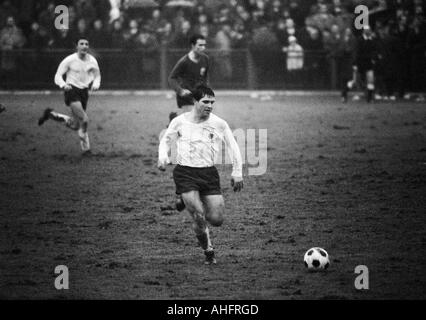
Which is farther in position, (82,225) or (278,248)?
(82,225)

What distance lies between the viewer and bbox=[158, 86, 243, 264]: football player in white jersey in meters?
10.8

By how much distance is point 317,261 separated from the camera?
10.1 meters

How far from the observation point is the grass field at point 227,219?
381 inches

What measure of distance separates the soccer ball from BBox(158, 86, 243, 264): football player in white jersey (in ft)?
3.50

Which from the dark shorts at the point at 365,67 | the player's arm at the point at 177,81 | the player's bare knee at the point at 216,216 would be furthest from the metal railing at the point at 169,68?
the player's bare knee at the point at 216,216

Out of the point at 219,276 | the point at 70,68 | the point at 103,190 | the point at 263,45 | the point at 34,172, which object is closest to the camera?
the point at 219,276

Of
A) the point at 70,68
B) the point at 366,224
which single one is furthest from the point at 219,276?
the point at 70,68

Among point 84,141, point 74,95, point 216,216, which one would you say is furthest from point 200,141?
point 74,95

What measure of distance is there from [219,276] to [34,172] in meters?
7.69

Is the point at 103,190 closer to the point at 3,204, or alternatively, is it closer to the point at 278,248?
the point at 3,204

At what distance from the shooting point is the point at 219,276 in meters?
9.99

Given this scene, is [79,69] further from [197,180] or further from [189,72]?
[197,180]

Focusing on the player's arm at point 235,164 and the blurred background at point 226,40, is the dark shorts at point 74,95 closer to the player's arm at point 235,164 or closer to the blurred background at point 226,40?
the player's arm at point 235,164

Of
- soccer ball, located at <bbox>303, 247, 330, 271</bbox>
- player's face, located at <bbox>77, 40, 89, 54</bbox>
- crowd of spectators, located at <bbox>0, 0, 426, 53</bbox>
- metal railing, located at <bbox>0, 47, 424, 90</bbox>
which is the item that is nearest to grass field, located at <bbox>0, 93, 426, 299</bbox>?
soccer ball, located at <bbox>303, 247, 330, 271</bbox>
